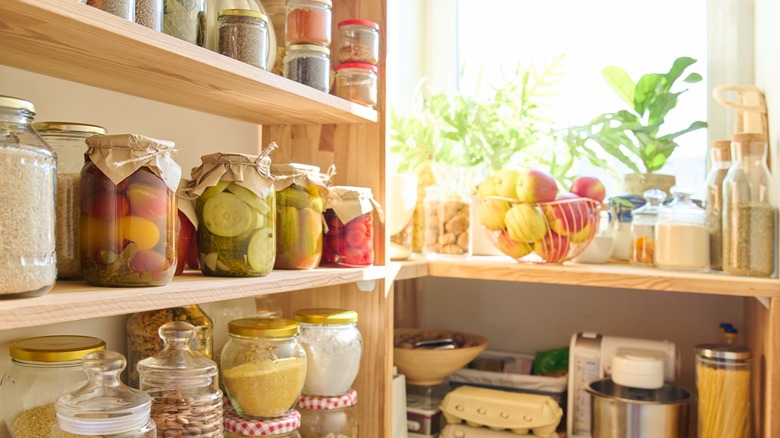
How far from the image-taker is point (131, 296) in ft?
2.49

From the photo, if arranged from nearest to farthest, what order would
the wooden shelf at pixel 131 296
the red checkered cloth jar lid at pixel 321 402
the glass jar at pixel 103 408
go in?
the wooden shelf at pixel 131 296 < the glass jar at pixel 103 408 < the red checkered cloth jar lid at pixel 321 402

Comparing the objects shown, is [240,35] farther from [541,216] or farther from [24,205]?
[541,216]

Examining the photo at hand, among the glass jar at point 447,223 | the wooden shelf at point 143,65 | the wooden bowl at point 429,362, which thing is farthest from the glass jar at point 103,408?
the glass jar at point 447,223

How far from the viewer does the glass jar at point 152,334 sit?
1.09 m

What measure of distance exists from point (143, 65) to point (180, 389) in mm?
432

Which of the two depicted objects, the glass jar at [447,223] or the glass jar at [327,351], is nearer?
the glass jar at [327,351]

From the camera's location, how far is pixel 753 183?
1.40 m

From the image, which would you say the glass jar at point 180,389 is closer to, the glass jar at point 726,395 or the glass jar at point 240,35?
the glass jar at point 240,35

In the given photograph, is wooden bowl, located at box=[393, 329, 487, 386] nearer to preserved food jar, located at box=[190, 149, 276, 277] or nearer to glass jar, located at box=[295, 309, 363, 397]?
glass jar, located at box=[295, 309, 363, 397]

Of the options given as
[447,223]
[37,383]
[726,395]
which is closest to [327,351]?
[37,383]

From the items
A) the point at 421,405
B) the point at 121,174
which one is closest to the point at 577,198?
the point at 421,405

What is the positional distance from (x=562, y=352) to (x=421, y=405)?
421mm

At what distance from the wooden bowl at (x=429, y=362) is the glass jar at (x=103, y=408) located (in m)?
0.89

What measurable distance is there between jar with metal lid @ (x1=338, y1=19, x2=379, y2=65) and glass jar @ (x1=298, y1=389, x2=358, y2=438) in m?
0.61
